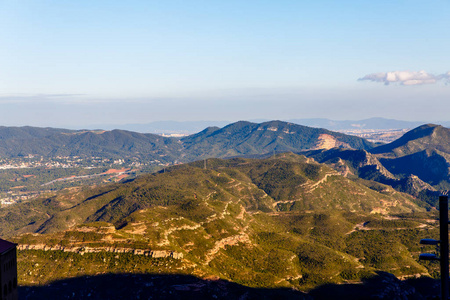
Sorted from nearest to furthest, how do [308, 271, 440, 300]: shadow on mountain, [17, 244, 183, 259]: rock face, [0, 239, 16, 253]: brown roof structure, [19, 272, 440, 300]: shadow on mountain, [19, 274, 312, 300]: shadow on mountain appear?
[0, 239, 16, 253]: brown roof structure, [19, 274, 312, 300]: shadow on mountain, [19, 272, 440, 300]: shadow on mountain, [17, 244, 183, 259]: rock face, [308, 271, 440, 300]: shadow on mountain

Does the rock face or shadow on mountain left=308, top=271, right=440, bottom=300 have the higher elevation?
the rock face

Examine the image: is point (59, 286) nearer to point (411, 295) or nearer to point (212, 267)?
point (212, 267)

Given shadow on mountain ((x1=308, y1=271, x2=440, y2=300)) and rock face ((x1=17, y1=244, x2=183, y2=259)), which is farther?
shadow on mountain ((x1=308, y1=271, x2=440, y2=300))

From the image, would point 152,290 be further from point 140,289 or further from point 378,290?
point 378,290

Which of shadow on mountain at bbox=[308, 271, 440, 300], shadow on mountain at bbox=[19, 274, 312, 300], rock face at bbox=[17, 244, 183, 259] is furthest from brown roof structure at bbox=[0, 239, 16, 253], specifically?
shadow on mountain at bbox=[308, 271, 440, 300]

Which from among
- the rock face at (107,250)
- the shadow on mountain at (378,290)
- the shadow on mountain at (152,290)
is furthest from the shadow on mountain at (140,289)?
the shadow on mountain at (378,290)

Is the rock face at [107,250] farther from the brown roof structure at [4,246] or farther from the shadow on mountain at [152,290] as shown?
the brown roof structure at [4,246]

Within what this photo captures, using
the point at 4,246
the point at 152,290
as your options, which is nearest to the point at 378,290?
the point at 152,290

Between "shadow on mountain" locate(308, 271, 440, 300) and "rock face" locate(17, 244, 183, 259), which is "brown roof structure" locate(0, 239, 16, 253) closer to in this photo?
"rock face" locate(17, 244, 183, 259)
